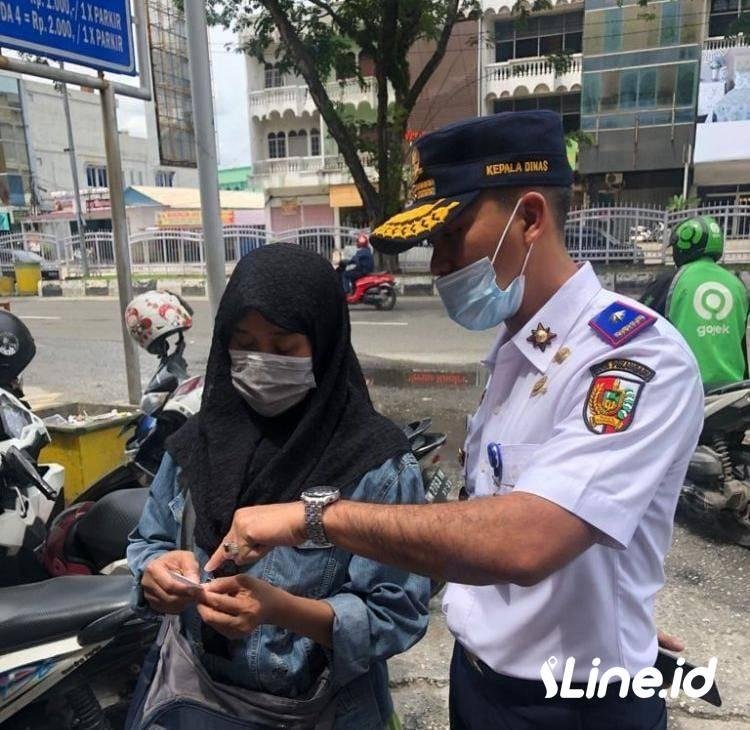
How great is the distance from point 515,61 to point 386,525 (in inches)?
989

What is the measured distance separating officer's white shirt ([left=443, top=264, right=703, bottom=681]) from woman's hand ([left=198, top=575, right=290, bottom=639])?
379mm

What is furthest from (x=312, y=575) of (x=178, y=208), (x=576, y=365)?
(x=178, y=208)

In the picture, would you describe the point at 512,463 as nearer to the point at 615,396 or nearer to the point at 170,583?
the point at 615,396

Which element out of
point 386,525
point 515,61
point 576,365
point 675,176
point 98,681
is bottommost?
point 98,681

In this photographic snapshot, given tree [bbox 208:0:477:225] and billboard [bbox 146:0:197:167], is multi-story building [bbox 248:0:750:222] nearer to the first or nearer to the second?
tree [bbox 208:0:477:225]

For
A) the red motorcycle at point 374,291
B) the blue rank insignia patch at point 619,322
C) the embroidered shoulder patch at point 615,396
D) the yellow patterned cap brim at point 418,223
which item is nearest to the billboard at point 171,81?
the yellow patterned cap brim at point 418,223

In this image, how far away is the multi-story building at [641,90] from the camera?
73.6 feet

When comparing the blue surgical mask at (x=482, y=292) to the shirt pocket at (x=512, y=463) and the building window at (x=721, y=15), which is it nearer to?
the shirt pocket at (x=512, y=463)

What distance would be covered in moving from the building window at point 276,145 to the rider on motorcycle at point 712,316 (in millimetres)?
27425

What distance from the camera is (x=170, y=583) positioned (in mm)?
1216

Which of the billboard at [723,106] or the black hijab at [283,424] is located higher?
the billboard at [723,106]

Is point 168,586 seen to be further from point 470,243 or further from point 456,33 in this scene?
point 456,33

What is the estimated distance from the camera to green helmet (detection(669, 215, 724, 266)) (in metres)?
3.65

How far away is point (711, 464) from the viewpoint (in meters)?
3.37
